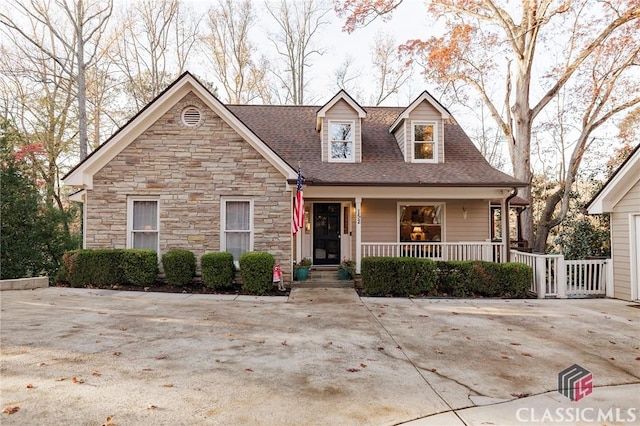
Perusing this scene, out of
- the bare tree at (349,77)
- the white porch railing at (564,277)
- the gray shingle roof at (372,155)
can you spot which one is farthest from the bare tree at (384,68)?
the white porch railing at (564,277)

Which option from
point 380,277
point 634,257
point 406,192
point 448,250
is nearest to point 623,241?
point 634,257

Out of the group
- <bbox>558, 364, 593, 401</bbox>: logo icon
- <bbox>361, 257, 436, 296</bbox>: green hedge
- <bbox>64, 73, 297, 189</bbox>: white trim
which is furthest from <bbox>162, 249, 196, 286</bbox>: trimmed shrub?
<bbox>558, 364, 593, 401</bbox>: logo icon

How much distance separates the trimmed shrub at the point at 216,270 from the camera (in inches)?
366

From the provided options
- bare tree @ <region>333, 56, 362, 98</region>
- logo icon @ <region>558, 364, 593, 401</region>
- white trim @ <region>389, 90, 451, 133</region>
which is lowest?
logo icon @ <region>558, 364, 593, 401</region>

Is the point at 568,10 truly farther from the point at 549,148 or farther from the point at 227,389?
the point at 227,389

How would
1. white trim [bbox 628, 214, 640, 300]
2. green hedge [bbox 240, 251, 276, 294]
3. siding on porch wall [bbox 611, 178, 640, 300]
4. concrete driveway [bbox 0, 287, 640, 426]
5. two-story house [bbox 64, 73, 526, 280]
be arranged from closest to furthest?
concrete driveway [bbox 0, 287, 640, 426] < white trim [bbox 628, 214, 640, 300] < siding on porch wall [bbox 611, 178, 640, 300] < green hedge [bbox 240, 251, 276, 294] < two-story house [bbox 64, 73, 526, 280]

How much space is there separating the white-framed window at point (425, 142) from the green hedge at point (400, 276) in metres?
4.43

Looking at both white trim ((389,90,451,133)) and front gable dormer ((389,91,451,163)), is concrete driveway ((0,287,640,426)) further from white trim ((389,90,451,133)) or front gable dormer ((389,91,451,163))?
white trim ((389,90,451,133))

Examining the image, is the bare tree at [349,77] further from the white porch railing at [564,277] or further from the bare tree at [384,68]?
the white porch railing at [564,277]

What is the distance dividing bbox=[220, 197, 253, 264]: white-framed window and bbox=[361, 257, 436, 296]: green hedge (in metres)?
3.60

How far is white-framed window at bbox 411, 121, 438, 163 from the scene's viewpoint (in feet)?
40.2

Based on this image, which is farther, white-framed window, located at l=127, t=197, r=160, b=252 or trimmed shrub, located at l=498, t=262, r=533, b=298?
white-framed window, located at l=127, t=197, r=160, b=252

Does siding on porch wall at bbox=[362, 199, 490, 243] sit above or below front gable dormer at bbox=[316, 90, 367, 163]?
below

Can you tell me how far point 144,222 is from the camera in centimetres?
1020
